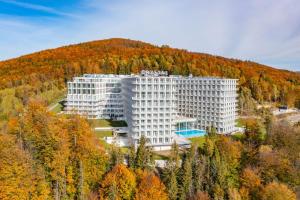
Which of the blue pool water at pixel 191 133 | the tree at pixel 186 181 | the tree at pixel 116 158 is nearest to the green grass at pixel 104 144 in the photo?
the tree at pixel 116 158

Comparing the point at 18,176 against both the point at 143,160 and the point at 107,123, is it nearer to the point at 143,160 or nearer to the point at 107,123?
the point at 143,160

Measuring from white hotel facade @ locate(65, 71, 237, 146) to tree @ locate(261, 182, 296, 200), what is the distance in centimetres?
2941

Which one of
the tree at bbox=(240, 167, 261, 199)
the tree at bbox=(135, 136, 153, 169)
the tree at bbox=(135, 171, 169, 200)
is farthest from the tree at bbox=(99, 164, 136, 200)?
the tree at bbox=(240, 167, 261, 199)

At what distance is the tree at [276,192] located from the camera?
55.1 metres

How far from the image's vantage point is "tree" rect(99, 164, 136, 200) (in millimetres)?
53094

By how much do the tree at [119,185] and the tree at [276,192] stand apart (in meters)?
25.2

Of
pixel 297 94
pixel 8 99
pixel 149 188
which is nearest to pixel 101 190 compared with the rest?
pixel 149 188

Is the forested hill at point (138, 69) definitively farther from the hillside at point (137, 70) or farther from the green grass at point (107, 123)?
the green grass at point (107, 123)

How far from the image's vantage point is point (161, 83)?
80438 millimetres

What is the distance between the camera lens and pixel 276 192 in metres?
55.3

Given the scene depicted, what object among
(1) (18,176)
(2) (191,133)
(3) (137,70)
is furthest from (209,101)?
(3) (137,70)

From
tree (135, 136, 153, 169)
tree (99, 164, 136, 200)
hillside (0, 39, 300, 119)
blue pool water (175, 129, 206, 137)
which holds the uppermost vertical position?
hillside (0, 39, 300, 119)

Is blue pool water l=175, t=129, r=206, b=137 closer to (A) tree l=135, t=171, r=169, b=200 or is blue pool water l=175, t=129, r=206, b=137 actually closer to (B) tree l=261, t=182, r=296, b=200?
(B) tree l=261, t=182, r=296, b=200

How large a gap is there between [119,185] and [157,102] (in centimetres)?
3099
